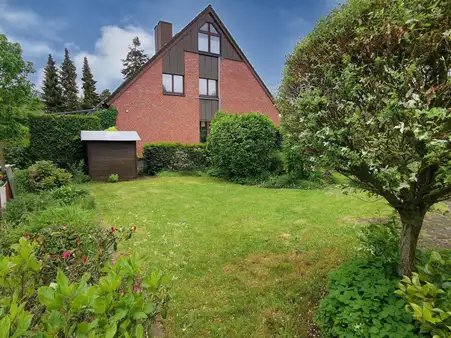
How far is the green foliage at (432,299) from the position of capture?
1.44 metres

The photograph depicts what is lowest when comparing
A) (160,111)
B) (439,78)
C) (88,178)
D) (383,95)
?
(88,178)

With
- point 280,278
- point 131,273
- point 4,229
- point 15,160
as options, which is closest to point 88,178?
point 15,160

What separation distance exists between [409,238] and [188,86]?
16.0m

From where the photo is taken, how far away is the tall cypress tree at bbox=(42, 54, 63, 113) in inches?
1224

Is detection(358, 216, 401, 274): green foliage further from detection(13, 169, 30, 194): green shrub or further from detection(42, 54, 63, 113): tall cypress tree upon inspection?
detection(42, 54, 63, 113): tall cypress tree

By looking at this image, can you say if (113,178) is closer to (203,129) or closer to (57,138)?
(57,138)

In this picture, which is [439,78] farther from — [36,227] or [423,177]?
[36,227]

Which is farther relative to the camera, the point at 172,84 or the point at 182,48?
the point at 172,84

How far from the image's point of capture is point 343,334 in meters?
1.97

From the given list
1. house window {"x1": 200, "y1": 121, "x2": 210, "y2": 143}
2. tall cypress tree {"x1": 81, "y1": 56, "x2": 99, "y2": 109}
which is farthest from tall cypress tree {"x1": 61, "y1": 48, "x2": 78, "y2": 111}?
house window {"x1": 200, "y1": 121, "x2": 210, "y2": 143}

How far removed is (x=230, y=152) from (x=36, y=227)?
8.00 metres

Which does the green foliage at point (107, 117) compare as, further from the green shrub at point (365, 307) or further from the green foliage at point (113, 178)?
the green shrub at point (365, 307)

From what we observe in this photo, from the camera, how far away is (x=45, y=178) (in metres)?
7.38

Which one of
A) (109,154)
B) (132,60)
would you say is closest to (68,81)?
(132,60)
